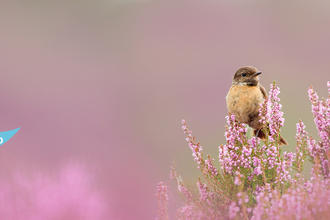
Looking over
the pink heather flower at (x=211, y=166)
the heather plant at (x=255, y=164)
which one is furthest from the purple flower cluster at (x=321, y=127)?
the pink heather flower at (x=211, y=166)

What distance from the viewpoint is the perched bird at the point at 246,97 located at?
3045 millimetres

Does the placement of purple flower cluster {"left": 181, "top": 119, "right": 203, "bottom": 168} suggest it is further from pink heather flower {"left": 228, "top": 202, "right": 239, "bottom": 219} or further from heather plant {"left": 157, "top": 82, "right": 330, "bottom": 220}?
pink heather flower {"left": 228, "top": 202, "right": 239, "bottom": 219}

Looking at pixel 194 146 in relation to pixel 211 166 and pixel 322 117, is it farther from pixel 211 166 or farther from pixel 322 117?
pixel 322 117

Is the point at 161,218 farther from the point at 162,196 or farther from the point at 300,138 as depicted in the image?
the point at 300,138

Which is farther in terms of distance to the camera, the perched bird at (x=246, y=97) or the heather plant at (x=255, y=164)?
the perched bird at (x=246, y=97)

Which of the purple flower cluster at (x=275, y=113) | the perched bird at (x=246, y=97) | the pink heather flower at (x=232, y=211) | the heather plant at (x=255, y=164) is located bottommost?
the pink heather flower at (x=232, y=211)

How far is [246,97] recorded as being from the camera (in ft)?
10.0

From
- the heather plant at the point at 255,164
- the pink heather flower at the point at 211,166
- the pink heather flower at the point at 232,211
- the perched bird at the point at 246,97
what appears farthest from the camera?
the perched bird at the point at 246,97

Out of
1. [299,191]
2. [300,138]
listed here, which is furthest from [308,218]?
[300,138]

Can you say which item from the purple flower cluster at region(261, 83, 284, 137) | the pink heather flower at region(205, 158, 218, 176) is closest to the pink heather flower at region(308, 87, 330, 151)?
the purple flower cluster at region(261, 83, 284, 137)

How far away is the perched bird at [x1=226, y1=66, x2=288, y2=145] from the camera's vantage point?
305cm

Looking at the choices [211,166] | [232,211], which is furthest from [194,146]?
[232,211]

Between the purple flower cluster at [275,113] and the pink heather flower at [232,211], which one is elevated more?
the purple flower cluster at [275,113]

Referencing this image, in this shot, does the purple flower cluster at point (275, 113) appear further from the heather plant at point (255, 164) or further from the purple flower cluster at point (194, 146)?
the purple flower cluster at point (194, 146)
